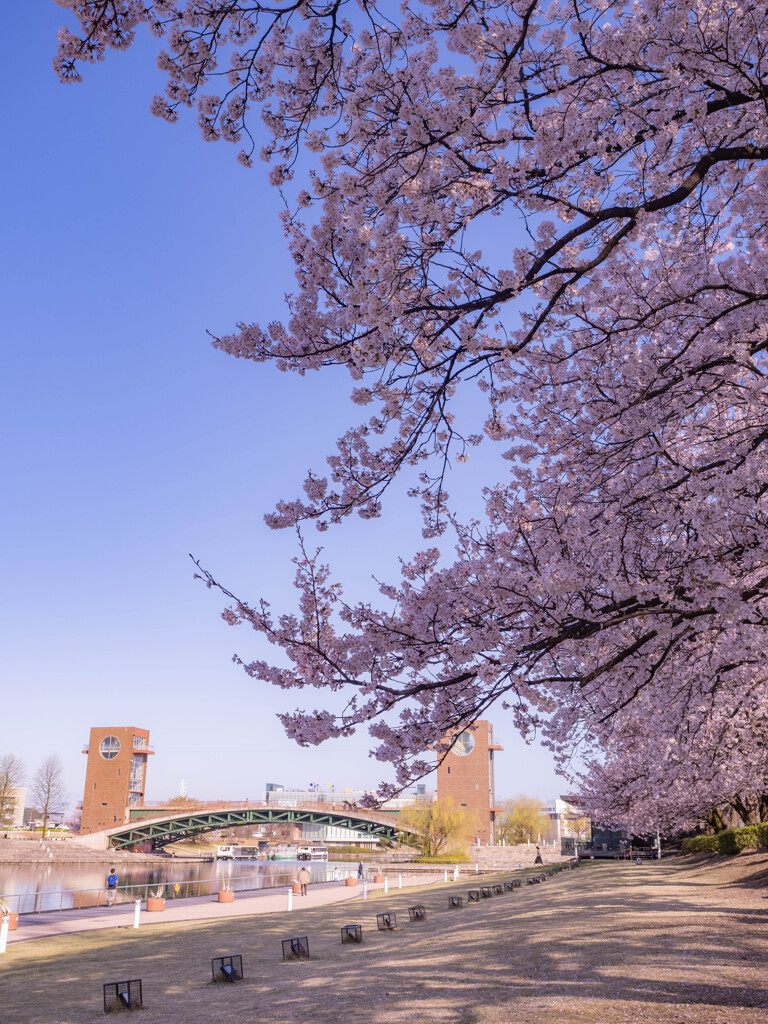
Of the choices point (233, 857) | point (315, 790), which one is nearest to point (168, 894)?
point (233, 857)

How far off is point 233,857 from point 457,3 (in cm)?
11013

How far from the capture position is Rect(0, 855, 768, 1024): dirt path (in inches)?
359

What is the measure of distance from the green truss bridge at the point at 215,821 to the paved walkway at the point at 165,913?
5030 cm

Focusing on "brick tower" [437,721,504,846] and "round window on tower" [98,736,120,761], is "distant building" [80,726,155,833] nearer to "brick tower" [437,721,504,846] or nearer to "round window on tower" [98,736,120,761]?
"round window on tower" [98,736,120,761]

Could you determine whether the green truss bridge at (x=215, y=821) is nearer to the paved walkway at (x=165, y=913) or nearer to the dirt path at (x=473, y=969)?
the paved walkway at (x=165, y=913)

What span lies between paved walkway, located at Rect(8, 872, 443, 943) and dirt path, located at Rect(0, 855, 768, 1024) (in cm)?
233

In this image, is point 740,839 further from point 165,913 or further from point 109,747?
point 109,747

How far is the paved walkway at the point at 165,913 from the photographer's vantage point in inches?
956

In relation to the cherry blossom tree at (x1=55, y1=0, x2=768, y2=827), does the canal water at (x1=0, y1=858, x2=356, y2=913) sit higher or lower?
lower

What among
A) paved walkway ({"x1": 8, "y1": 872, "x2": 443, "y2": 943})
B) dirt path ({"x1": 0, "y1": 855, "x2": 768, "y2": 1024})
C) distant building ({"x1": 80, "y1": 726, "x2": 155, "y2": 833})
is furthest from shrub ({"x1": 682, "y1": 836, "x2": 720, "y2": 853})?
distant building ({"x1": 80, "y1": 726, "x2": 155, "y2": 833})

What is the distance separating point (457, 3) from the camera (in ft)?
18.0

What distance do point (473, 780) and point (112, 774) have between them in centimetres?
5037

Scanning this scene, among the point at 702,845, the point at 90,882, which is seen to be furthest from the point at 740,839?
the point at 90,882

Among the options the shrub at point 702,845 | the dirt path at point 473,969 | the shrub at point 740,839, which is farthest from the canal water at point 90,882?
the shrub at point 702,845
